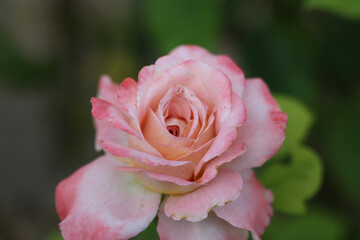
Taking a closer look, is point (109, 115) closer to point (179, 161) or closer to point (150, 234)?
point (179, 161)

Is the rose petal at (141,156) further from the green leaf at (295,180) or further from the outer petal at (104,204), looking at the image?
the green leaf at (295,180)

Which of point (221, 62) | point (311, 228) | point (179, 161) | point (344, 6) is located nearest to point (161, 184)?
point (179, 161)

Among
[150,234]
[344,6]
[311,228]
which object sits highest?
[344,6]

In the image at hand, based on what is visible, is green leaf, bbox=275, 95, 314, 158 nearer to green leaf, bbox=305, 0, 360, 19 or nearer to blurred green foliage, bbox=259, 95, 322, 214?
blurred green foliage, bbox=259, 95, 322, 214

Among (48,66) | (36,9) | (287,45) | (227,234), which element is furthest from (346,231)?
Answer: (36,9)

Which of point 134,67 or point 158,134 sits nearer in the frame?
point 158,134

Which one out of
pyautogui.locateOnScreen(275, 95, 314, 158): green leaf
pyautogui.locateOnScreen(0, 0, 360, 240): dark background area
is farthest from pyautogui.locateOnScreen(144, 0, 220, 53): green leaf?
pyautogui.locateOnScreen(275, 95, 314, 158): green leaf

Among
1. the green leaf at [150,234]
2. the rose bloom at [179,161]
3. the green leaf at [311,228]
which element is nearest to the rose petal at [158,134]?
the rose bloom at [179,161]
